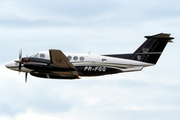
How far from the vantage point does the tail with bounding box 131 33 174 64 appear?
98.9 feet

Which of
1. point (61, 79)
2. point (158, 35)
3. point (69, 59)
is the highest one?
point (158, 35)

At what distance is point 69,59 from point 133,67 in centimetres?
596

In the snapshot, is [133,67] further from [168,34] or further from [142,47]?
[168,34]

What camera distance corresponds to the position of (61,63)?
2853cm

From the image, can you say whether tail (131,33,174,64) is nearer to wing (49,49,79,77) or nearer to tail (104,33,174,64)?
tail (104,33,174,64)

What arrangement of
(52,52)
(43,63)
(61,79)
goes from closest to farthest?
(52,52) < (43,63) < (61,79)

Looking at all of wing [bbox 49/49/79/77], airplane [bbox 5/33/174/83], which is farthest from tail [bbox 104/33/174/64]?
wing [bbox 49/49/79/77]

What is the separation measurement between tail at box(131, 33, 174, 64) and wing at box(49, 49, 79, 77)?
5900 mm

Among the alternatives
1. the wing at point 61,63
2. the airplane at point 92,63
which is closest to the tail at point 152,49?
the airplane at point 92,63

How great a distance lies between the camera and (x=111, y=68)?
30.0 m

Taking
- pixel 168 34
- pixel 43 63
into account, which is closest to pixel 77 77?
pixel 43 63

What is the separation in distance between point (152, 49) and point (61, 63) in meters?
8.71

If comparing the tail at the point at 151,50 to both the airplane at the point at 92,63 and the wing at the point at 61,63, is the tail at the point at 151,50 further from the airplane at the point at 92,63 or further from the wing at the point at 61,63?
the wing at the point at 61,63

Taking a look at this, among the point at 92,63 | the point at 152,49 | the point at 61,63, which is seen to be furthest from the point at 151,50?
the point at 61,63
